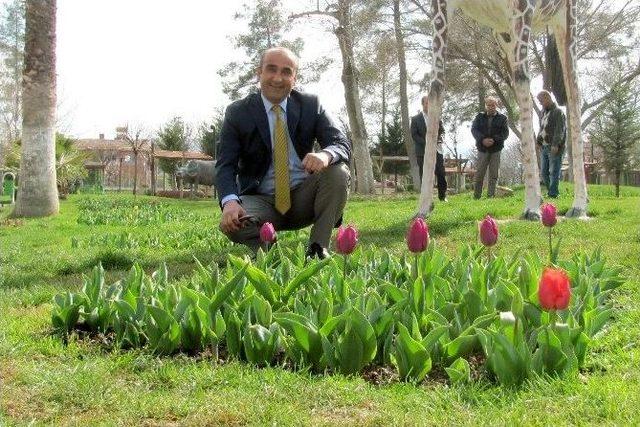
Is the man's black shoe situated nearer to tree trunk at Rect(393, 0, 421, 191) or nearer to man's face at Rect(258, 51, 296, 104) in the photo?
man's face at Rect(258, 51, 296, 104)

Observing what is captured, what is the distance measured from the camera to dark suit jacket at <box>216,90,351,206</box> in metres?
4.73

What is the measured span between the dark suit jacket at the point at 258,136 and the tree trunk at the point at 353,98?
17866 millimetres

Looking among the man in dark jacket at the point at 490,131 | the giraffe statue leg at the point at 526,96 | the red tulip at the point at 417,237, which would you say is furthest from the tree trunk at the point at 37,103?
the red tulip at the point at 417,237

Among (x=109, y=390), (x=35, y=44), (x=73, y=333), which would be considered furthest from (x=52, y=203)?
(x=109, y=390)

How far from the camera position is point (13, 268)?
6.14 metres

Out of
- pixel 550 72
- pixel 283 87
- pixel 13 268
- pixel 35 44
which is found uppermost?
pixel 35 44

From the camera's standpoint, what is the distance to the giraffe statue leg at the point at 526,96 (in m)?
8.22

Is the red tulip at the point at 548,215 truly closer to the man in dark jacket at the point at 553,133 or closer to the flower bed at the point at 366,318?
the flower bed at the point at 366,318

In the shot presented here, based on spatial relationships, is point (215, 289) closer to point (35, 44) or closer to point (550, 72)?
point (550, 72)

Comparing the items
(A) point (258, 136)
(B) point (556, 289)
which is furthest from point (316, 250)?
(B) point (556, 289)

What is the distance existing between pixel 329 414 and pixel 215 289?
1.32 m

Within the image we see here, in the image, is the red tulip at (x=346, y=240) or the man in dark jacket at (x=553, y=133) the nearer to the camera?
the red tulip at (x=346, y=240)

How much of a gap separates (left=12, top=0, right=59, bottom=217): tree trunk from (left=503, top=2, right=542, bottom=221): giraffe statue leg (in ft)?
28.2

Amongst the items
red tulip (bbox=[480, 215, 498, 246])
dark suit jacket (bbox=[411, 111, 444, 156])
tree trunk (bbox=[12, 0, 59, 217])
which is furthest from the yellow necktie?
tree trunk (bbox=[12, 0, 59, 217])
